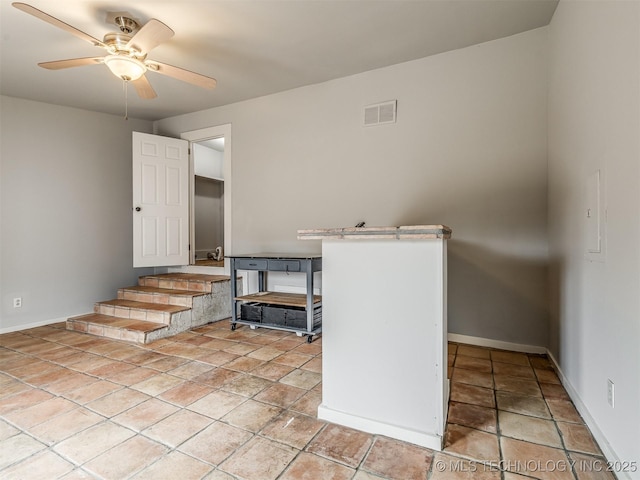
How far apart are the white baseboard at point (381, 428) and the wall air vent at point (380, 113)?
274 centimetres

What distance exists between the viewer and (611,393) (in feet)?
4.78

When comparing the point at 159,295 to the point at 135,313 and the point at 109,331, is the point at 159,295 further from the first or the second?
the point at 109,331

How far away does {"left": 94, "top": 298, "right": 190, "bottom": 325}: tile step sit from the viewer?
3488mm

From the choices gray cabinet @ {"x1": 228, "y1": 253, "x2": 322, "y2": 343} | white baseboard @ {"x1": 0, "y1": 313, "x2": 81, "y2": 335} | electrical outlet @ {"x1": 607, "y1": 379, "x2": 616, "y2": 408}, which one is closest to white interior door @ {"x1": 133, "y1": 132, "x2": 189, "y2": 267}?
white baseboard @ {"x1": 0, "y1": 313, "x2": 81, "y2": 335}

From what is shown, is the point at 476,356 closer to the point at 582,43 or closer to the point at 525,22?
the point at 582,43

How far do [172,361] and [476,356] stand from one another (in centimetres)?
256

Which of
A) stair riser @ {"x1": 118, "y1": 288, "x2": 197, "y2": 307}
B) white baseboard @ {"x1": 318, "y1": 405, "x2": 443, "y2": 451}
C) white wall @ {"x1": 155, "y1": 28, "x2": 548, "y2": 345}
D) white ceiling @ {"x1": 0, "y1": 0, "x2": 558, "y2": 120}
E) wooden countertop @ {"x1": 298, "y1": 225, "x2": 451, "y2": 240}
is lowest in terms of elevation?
white baseboard @ {"x1": 318, "y1": 405, "x2": 443, "y2": 451}

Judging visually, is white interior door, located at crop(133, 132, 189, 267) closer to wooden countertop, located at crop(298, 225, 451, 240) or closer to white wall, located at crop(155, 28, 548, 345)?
white wall, located at crop(155, 28, 548, 345)

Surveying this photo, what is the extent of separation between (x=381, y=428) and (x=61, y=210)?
4431 millimetres

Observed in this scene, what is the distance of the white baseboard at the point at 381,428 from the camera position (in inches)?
61.7

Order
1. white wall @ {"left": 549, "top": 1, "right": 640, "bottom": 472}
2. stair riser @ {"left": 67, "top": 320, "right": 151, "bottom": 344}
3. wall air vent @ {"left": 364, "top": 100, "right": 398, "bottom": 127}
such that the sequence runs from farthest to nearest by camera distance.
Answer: wall air vent @ {"left": 364, "top": 100, "right": 398, "bottom": 127}
stair riser @ {"left": 67, "top": 320, "right": 151, "bottom": 344}
white wall @ {"left": 549, "top": 1, "right": 640, "bottom": 472}

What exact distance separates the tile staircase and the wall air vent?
8.36 feet

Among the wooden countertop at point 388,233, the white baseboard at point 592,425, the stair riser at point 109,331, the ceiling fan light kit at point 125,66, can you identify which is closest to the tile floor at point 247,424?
the white baseboard at point 592,425

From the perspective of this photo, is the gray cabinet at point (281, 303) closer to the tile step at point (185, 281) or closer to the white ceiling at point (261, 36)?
the tile step at point (185, 281)
